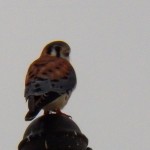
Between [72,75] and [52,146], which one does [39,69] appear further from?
[52,146]

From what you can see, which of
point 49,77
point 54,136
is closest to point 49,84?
point 49,77

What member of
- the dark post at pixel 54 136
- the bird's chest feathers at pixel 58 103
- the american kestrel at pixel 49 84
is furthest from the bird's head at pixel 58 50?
the dark post at pixel 54 136

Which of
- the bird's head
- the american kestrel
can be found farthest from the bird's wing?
the bird's head

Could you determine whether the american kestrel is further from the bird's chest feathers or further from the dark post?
the dark post

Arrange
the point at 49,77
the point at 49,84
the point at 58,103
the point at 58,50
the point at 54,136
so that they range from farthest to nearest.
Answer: the point at 58,50 < the point at 58,103 < the point at 49,77 < the point at 49,84 < the point at 54,136

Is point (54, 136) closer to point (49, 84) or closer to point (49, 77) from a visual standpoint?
point (49, 84)

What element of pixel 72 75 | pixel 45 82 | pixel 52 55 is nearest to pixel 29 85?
pixel 45 82
